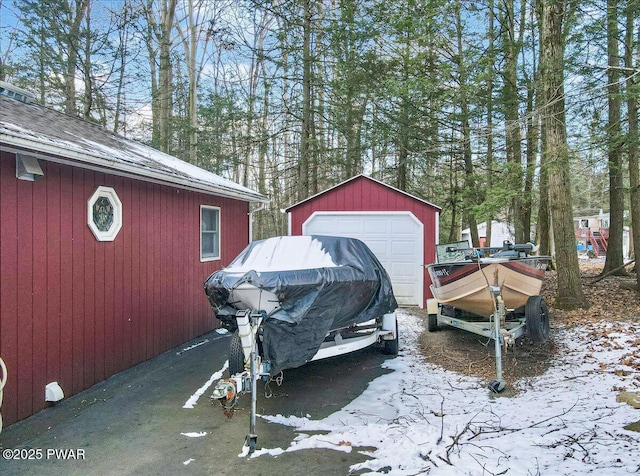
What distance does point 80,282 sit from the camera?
5.01 m

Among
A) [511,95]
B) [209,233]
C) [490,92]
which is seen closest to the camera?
[209,233]

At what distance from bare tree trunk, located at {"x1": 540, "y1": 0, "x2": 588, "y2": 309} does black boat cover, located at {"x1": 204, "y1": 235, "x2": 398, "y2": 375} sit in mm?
4145

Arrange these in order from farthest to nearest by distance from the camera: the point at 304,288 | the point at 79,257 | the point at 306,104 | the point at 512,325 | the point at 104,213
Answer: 1. the point at 306,104
2. the point at 512,325
3. the point at 104,213
4. the point at 79,257
5. the point at 304,288

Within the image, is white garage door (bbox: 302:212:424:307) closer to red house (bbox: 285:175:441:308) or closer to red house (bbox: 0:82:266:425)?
red house (bbox: 285:175:441:308)

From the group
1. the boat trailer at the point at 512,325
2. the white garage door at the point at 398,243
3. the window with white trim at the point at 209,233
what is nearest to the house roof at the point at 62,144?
the window with white trim at the point at 209,233

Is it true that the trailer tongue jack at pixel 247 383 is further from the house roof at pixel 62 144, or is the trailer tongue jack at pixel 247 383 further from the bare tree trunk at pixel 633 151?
the bare tree trunk at pixel 633 151

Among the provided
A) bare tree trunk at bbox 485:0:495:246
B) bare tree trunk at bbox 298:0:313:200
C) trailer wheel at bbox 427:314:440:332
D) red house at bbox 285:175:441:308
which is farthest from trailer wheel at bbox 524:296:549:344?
bare tree trunk at bbox 298:0:313:200

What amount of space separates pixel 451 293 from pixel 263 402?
3.24m

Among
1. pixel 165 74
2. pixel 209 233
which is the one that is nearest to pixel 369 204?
→ pixel 209 233

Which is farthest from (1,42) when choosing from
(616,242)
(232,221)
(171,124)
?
(616,242)

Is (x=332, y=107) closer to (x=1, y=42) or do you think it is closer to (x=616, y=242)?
(x=616, y=242)

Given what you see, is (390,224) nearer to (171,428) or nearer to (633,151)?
(633,151)

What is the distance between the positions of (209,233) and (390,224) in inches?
174

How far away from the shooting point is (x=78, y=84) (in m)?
13.6
